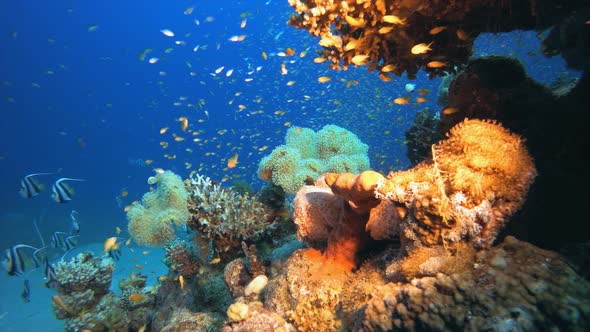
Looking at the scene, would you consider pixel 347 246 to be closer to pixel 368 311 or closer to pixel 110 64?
pixel 368 311

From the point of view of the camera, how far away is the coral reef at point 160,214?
758 cm

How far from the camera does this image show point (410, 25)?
365 centimetres

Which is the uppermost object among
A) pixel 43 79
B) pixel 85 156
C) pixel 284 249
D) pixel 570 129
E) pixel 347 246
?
pixel 43 79

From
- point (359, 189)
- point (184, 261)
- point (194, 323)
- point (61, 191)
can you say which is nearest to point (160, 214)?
→ point (184, 261)

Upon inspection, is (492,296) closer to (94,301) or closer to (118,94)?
(94,301)

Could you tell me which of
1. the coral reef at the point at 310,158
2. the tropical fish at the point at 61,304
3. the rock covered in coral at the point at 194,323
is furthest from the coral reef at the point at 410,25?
the tropical fish at the point at 61,304

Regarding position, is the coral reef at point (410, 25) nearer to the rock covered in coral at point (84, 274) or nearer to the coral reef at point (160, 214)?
the coral reef at point (160, 214)

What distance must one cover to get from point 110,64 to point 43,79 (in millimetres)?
15146

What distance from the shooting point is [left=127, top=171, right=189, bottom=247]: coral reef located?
24.9 feet

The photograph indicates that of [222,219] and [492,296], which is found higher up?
[222,219]

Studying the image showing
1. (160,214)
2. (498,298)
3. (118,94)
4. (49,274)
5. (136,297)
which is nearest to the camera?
(498,298)

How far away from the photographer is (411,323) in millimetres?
2227

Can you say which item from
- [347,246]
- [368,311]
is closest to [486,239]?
[368,311]

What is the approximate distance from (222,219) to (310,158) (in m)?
2.65
